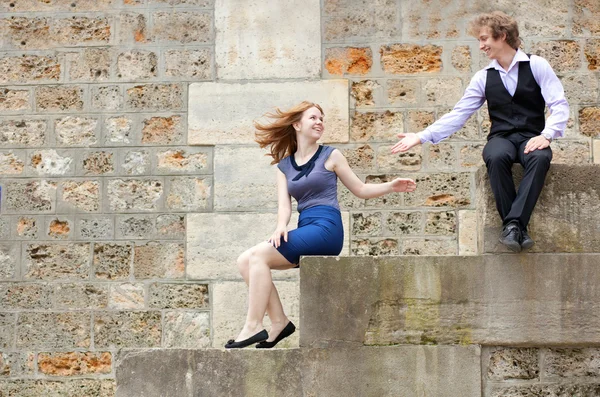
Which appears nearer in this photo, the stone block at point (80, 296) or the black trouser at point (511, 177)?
the black trouser at point (511, 177)

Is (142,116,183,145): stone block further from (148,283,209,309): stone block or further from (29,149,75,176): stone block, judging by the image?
(148,283,209,309): stone block

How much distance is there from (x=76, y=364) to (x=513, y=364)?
332 cm

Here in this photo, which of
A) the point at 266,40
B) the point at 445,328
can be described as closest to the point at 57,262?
the point at 266,40

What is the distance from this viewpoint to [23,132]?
741 centimetres

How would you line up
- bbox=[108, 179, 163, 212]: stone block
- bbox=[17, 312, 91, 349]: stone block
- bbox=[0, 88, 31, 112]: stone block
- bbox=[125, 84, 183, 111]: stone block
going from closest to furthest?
bbox=[17, 312, 91, 349]: stone block
bbox=[108, 179, 163, 212]: stone block
bbox=[125, 84, 183, 111]: stone block
bbox=[0, 88, 31, 112]: stone block

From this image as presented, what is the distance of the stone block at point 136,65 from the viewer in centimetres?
739

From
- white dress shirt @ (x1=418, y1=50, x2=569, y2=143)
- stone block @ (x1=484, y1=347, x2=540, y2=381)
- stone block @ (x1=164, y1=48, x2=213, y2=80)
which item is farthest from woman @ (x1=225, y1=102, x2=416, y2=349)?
stone block @ (x1=164, y1=48, x2=213, y2=80)

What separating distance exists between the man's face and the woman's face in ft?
2.99

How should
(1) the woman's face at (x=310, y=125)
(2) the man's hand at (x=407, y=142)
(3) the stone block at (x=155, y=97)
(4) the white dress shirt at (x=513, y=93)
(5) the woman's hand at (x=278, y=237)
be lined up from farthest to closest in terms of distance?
1. (3) the stone block at (x=155, y=97)
2. (1) the woman's face at (x=310, y=125)
3. (2) the man's hand at (x=407, y=142)
4. (5) the woman's hand at (x=278, y=237)
5. (4) the white dress shirt at (x=513, y=93)

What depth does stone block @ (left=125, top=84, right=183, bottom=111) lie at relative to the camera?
289 inches

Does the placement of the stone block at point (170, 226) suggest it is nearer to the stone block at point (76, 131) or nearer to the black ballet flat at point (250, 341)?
the stone block at point (76, 131)

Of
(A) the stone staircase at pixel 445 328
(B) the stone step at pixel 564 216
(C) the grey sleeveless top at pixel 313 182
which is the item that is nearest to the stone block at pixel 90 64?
(C) the grey sleeveless top at pixel 313 182

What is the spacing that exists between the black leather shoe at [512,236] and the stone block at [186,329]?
2748mm

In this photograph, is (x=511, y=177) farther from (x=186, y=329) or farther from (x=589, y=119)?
(x=186, y=329)
